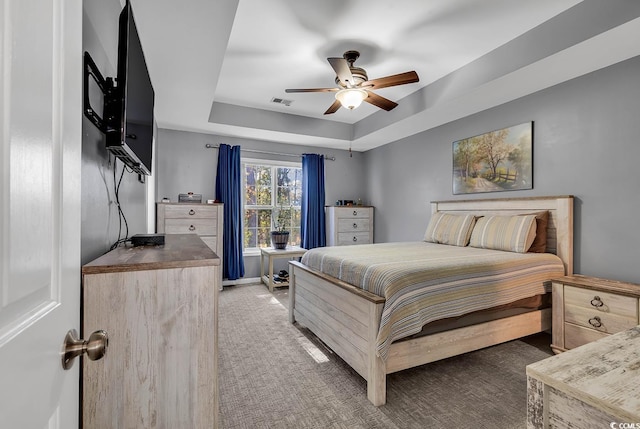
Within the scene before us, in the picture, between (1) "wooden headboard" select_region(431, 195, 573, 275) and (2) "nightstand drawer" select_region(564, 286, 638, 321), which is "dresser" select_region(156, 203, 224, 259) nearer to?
(1) "wooden headboard" select_region(431, 195, 573, 275)

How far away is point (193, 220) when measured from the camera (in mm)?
4121

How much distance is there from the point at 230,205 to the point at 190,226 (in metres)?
0.76

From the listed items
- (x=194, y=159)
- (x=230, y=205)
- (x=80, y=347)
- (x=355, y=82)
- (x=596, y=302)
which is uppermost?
(x=355, y=82)

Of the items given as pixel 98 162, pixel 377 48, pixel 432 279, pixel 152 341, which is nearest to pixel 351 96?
pixel 377 48

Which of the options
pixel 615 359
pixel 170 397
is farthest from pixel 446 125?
pixel 170 397

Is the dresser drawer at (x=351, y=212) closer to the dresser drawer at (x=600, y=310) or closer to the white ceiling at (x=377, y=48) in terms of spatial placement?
the white ceiling at (x=377, y=48)

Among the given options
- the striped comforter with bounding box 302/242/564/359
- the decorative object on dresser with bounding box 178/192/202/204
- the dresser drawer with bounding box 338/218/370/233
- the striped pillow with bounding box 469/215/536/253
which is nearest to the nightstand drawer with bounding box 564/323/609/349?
the striped comforter with bounding box 302/242/564/359

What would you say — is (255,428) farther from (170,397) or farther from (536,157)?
(536,157)

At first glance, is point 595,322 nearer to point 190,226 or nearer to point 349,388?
point 349,388

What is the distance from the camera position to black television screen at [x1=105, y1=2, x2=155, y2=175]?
1.20m

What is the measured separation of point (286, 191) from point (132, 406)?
175 inches

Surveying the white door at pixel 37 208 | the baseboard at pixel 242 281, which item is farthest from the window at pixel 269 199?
the white door at pixel 37 208

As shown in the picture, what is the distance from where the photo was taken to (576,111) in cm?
280

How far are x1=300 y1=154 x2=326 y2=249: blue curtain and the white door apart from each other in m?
4.64
